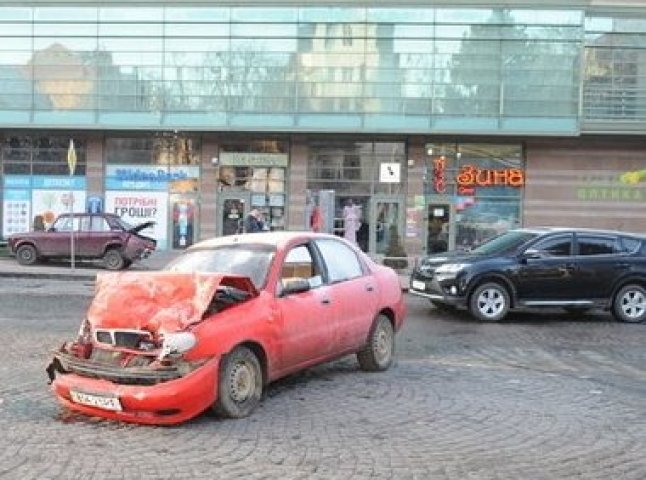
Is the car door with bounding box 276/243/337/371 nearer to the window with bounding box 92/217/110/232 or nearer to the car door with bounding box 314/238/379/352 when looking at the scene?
the car door with bounding box 314/238/379/352

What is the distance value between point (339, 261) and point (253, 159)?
25.4 m

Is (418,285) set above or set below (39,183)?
below

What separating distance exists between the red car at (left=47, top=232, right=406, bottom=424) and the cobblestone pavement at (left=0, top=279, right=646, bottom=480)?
245 mm

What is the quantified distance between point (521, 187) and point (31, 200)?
60.8ft

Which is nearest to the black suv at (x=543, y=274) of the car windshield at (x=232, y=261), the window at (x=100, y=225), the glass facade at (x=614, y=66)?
the car windshield at (x=232, y=261)

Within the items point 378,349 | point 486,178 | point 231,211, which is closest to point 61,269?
point 231,211

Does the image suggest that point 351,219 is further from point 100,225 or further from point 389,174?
point 100,225

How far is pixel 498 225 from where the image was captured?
33.7 metres

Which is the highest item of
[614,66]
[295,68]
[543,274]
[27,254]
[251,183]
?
[614,66]

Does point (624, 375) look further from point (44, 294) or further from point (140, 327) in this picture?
point (44, 294)

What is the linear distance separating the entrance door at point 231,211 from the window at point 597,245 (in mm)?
19987

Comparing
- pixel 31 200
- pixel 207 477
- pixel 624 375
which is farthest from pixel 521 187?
pixel 207 477

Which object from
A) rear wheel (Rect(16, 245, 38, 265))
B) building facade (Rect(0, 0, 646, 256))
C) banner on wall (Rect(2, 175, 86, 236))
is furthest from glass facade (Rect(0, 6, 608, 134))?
rear wheel (Rect(16, 245, 38, 265))

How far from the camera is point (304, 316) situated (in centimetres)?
807
